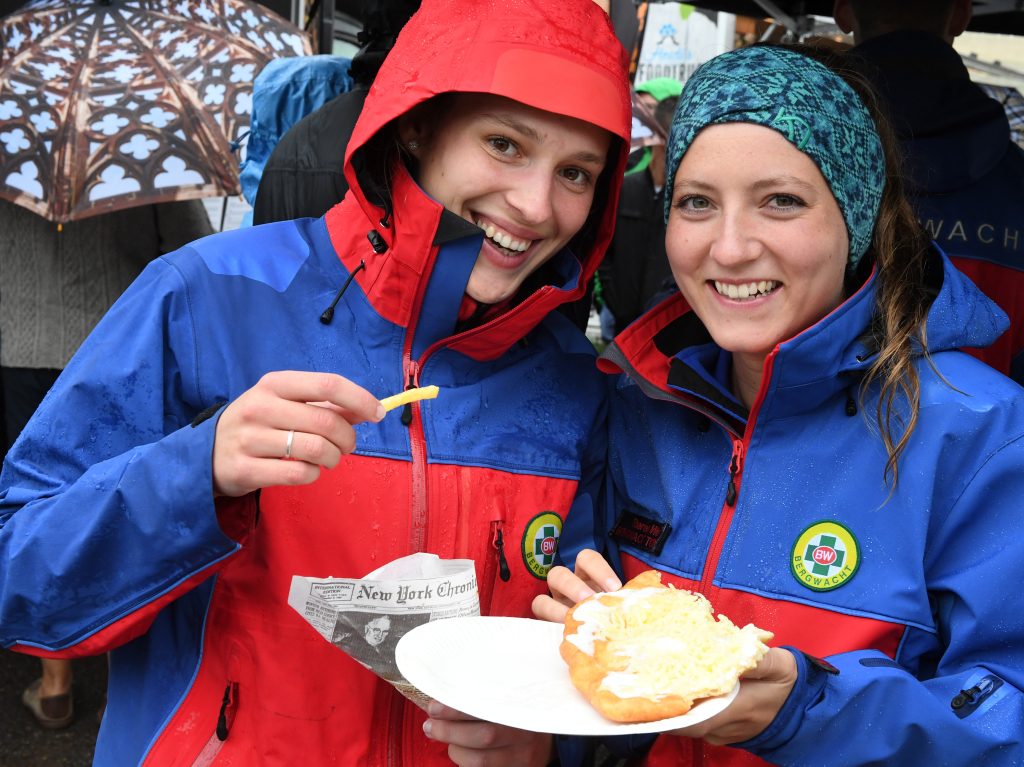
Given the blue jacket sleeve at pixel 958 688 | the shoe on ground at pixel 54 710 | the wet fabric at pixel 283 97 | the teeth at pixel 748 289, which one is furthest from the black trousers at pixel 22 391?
the blue jacket sleeve at pixel 958 688

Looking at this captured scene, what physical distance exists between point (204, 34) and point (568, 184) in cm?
267

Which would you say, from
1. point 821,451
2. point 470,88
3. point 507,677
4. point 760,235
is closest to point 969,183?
point 760,235

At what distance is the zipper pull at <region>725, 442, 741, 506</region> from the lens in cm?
184

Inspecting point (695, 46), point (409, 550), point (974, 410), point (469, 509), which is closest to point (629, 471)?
point (469, 509)

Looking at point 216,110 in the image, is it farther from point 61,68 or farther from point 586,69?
point 586,69

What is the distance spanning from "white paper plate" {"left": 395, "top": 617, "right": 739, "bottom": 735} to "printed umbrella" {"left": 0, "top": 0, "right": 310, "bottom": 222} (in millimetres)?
2553

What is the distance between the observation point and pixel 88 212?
10.9ft

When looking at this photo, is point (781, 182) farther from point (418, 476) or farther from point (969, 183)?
point (969, 183)

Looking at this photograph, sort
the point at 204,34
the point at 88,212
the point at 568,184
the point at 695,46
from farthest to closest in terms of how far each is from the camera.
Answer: the point at 695,46, the point at 204,34, the point at 88,212, the point at 568,184

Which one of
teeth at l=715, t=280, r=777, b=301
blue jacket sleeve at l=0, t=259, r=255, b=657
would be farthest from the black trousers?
teeth at l=715, t=280, r=777, b=301

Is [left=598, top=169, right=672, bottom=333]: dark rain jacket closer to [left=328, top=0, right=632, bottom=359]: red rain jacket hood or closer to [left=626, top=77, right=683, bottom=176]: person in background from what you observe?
[left=626, top=77, right=683, bottom=176]: person in background

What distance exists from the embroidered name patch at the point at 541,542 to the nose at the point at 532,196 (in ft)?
2.19

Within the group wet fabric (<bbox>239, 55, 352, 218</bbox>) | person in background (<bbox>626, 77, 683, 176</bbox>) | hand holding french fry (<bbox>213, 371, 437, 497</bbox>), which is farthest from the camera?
person in background (<bbox>626, 77, 683, 176</bbox>)

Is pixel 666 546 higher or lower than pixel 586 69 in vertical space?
lower
